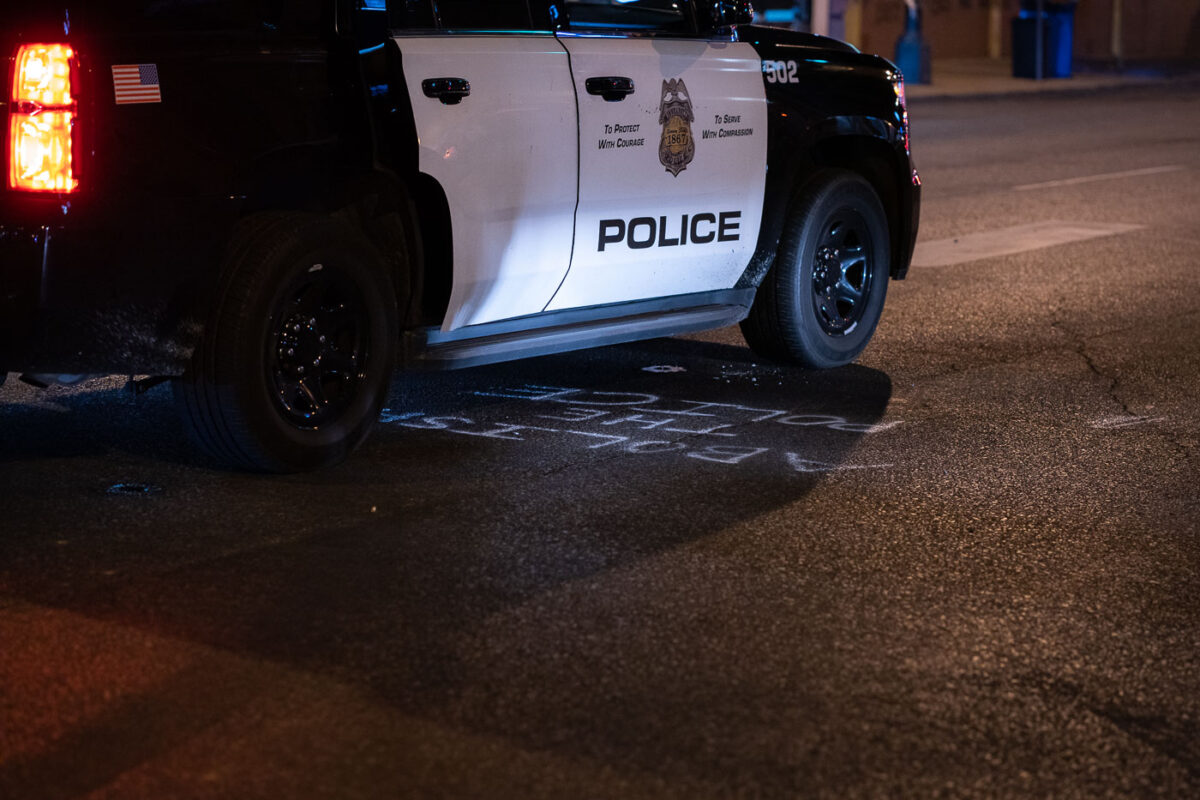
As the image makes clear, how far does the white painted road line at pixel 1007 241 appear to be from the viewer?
11.8 metres

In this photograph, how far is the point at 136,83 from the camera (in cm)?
525

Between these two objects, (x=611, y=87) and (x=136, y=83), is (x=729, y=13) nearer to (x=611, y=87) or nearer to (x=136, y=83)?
(x=611, y=87)

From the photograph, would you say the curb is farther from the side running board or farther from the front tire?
the side running board

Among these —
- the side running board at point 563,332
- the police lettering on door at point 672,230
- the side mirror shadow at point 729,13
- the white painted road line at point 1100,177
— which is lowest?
the white painted road line at point 1100,177

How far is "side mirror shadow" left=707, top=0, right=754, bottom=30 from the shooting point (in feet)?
23.3

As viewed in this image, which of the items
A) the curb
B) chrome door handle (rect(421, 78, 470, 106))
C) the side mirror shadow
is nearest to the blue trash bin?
the curb

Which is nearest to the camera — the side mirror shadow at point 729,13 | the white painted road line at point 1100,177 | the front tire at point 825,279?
the side mirror shadow at point 729,13

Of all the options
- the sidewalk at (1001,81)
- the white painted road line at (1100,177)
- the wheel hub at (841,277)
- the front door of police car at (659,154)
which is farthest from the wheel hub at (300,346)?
the sidewalk at (1001,81)

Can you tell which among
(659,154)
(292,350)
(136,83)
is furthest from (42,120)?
(659,154)

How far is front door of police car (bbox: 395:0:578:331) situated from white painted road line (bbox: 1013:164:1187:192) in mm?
10047

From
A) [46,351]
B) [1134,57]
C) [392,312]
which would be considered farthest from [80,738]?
[1134,57]

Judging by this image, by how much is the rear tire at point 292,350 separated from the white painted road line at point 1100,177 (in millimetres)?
10690

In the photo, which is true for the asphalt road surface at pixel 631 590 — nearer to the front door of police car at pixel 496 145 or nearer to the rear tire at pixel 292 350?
the rear tire at pixel 292 350

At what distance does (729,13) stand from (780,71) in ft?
1.14
